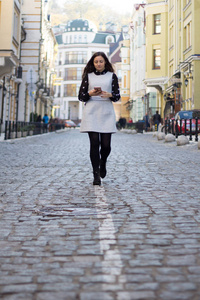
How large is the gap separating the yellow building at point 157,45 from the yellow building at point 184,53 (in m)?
1.96

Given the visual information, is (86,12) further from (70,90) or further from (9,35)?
(9,35)

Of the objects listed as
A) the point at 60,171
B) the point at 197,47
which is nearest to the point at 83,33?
the point at 197,47

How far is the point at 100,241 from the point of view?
11.4ft

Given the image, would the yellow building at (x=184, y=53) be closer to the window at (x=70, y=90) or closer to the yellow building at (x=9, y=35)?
the yellow building at (x=9, y=35)

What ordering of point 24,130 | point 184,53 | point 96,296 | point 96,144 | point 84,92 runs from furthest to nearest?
point 184,53 → point 24,130 → point 96,144 → point 84,92 → point 96,296

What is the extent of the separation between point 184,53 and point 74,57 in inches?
3179

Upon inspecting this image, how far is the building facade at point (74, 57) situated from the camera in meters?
112

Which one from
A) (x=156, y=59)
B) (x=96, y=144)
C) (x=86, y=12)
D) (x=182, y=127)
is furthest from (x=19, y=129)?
(x=86, y=12)

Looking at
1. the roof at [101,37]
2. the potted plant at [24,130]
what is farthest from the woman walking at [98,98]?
the roof at [101,37]

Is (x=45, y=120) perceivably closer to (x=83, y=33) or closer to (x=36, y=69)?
(x=36, y=69)

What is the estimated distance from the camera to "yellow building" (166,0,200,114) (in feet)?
100

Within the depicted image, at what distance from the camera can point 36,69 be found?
159 feet

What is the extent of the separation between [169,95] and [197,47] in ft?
28.4

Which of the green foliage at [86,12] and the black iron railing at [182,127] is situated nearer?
the black iron railing at [182,127]
